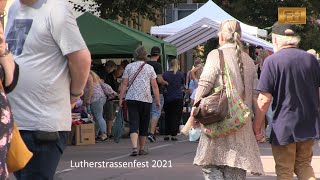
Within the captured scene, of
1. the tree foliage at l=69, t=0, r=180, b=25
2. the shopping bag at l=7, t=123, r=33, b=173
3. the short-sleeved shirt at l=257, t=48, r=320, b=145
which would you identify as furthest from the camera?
the tree foliage at l=69, t=0, r=180, b=25

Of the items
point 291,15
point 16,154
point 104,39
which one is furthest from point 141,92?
point 291,15

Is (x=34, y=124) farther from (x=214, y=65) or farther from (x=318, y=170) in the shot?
(x=318, y=170)

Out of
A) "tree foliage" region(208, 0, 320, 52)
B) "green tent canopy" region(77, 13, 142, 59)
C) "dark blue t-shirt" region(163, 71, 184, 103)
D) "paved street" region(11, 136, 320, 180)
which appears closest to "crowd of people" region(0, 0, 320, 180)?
"paved street" region(11, 136, 320, 180)

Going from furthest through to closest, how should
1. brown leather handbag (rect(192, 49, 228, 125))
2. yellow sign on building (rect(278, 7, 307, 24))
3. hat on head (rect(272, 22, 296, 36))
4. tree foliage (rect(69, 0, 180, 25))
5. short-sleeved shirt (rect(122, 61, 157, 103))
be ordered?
yellow sign on building (rect(278, 7, 307, 24)) < tree foliage (rect(69, 0, 180, 25)) < short-sleeved shirt (rect(122, 61, 157, 103)) < hat on head (rect(272, 22, 296, 36)) < brown leather handbag (rect(192, 49, 228, 125))

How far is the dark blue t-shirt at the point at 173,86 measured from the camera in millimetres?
17578

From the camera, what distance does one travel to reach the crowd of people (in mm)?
4754

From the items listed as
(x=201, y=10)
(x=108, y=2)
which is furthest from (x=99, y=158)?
(x=201, y=10)

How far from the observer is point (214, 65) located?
6.85 metres

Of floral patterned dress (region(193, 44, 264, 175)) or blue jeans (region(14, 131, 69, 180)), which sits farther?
floral patterned dress (region(193, 44, 264, 175))

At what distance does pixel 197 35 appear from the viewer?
83.6 feet

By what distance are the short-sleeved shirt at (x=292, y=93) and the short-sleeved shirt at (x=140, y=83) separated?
575 cm

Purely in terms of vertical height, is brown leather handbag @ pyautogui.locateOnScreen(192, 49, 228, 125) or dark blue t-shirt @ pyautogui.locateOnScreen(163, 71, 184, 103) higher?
brown leather handbag @ pyautogui.locateOnScreen(192, 49, 228, 125)

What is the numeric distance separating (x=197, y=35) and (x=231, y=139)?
18.7 metres

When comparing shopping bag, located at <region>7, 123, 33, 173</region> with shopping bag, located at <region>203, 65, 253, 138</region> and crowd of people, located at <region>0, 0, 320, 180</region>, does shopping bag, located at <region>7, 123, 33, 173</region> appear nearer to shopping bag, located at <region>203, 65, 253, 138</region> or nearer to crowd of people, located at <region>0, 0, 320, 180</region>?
crowd of people, located at <region>0, 0, 320, 180</region>
